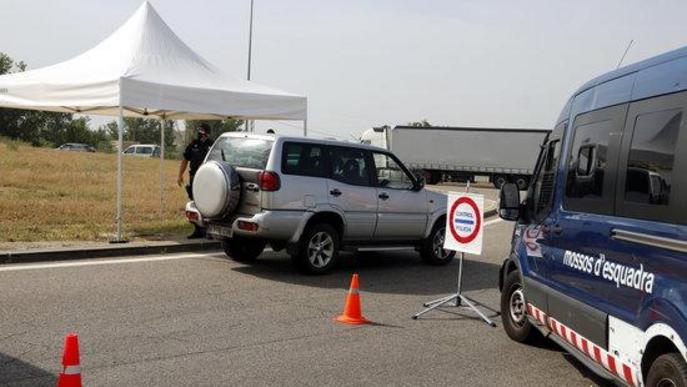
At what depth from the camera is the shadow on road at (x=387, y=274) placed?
936cm

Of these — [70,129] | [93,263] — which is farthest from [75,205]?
[70,129]

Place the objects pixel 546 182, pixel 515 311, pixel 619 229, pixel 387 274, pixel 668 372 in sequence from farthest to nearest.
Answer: pixel 387 274 < pixel 515 311 < pixel 546 182 < pixel 619 229 < pixel 668 372

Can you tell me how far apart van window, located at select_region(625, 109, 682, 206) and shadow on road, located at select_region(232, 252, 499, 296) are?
5.08 meters

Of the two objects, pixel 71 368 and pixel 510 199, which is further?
pixel 510 199

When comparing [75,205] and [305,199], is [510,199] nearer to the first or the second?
[305,199]

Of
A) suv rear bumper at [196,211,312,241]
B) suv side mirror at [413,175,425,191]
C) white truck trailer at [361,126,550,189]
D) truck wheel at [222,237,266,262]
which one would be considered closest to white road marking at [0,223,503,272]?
truck wheel at [222,237,266,262]

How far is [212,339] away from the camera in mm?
6289

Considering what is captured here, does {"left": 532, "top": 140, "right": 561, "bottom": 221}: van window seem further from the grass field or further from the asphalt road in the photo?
the grass field

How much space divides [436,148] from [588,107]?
38191 mm

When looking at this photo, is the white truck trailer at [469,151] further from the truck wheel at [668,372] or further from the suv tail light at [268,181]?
the truck wheel at [668,372]

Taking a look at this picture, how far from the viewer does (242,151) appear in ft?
32.8

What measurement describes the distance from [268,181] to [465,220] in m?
2.75

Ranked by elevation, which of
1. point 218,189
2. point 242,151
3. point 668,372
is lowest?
point 668,372

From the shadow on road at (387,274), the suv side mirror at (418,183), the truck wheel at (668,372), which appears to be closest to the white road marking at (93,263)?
the shadow on road at (387,274)
